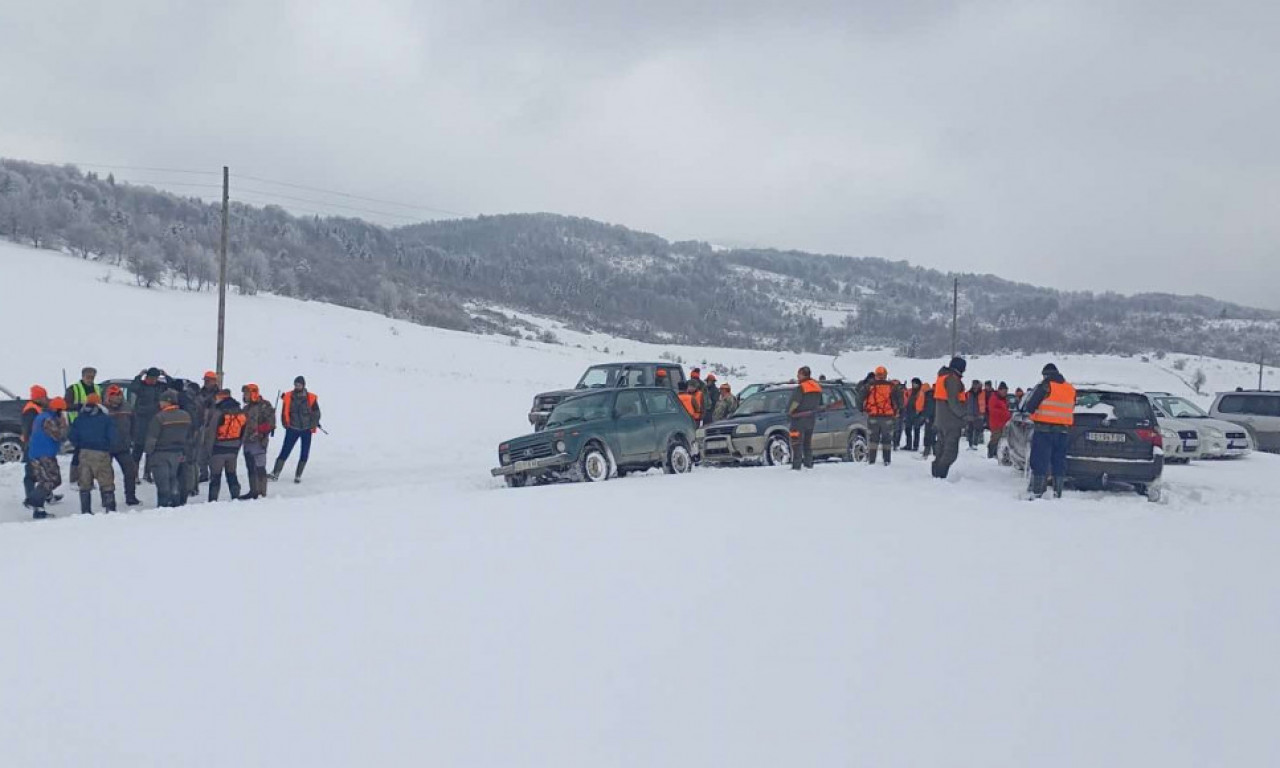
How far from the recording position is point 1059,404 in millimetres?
12609

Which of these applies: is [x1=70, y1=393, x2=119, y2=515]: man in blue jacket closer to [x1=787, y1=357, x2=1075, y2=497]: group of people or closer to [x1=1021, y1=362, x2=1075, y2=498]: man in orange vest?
[x1=787, y1=357, x2=1075, y2=497]: group of people

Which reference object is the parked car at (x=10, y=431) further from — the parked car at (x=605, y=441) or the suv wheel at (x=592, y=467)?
the suv wheel at (x=592, y=467)

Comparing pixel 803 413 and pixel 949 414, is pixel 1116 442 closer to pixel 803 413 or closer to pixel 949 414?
pixel 949 414

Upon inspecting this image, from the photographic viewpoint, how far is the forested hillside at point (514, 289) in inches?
2832

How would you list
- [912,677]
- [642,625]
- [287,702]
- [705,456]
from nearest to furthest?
[287,702] → [912,677] → [642,625] → [705,456]

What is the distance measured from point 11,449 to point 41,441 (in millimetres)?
5440

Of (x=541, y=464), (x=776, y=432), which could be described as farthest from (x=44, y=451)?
(x=776, y=432)

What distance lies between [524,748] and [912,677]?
2.34 metres

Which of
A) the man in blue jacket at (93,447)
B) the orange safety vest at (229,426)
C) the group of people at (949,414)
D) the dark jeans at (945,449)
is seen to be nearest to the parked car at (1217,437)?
the group of people at (949,414)

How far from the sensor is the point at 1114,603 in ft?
23.5

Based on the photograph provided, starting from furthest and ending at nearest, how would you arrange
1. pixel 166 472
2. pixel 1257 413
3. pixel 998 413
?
pixel 1257 413, pixel 998 413, pixel 166 472

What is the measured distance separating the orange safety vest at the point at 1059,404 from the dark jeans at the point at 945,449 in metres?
1.99

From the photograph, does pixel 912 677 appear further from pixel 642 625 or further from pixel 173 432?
pixel 173 432

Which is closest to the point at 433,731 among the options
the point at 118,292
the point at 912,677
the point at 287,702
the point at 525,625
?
the point at 287,702
